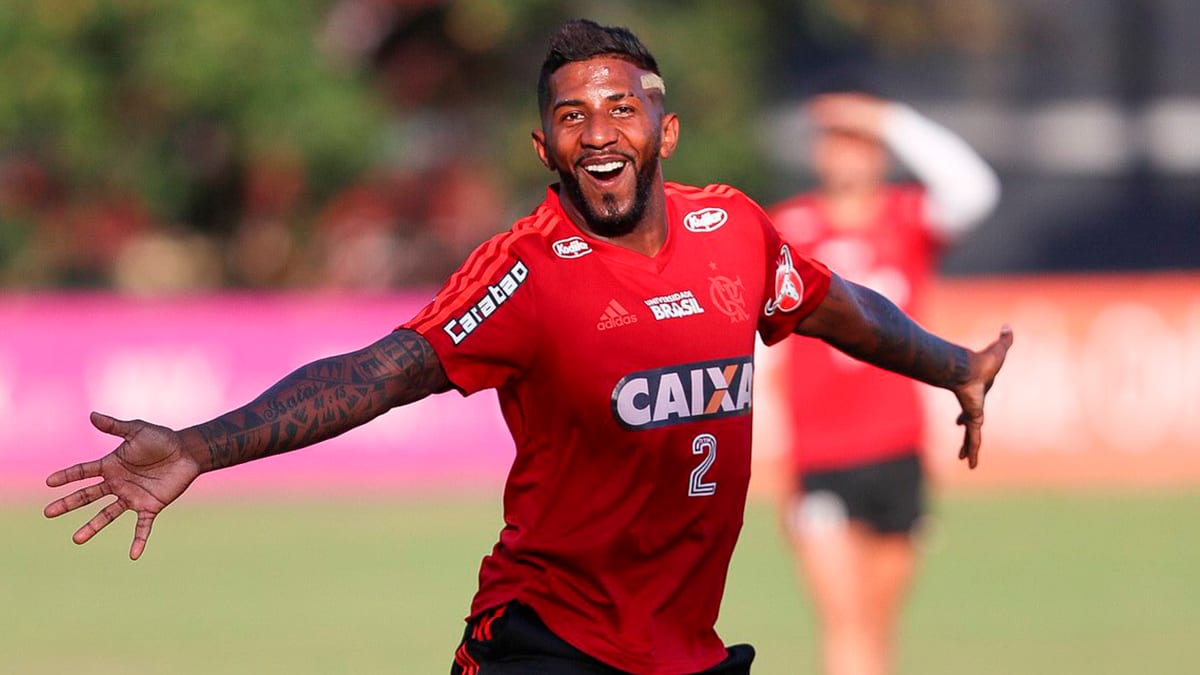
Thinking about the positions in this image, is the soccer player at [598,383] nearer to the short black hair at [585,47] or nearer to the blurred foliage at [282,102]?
the short black hair at [585,47]

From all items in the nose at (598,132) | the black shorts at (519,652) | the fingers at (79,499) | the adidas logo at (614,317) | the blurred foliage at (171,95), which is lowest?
the black shorts at (519,652)

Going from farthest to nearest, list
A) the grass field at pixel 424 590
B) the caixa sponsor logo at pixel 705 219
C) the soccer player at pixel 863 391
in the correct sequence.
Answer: the grass field at pixel 424 590 < the soccer player at pixel 863 391 < the caixa sponsor logo at pixel 705 219

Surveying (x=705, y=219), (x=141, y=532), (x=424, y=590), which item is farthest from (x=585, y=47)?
(x=424, y=590)

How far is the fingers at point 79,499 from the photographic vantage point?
4.39 m

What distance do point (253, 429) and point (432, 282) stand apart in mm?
Answer: 17728

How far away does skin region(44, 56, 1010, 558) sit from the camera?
14.5 ft

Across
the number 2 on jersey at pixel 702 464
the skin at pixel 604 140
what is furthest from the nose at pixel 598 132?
the number 2 on jersey at pixel 702 464

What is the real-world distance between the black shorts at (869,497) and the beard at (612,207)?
370 centimetres

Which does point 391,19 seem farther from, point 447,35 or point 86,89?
point 86,89

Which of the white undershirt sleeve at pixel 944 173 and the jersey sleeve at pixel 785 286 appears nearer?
the jersey sleeve at pixel 785 286

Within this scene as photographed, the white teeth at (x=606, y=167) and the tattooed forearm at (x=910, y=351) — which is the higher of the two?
the white teeth at (x=606, y=167)

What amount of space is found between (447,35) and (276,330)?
10.4 metres

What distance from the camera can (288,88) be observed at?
24062 mm

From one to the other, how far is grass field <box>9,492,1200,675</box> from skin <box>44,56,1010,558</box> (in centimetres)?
548
